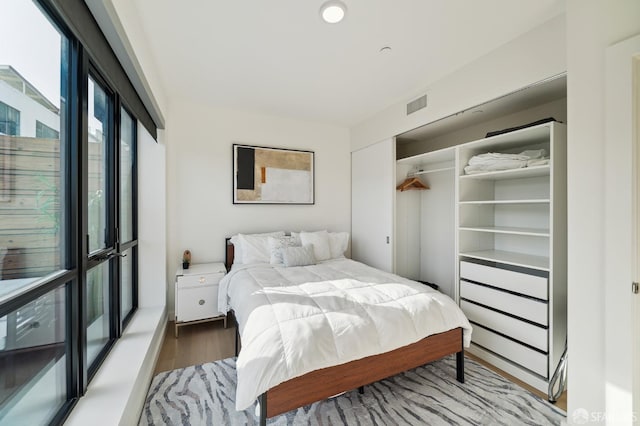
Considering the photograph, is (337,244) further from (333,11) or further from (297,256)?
(333,11)

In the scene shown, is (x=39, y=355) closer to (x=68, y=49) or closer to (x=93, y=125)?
(x=93, y=125)

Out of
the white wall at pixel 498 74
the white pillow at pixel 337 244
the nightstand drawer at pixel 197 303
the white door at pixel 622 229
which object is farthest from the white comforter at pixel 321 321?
the white wall at pixel 498 74

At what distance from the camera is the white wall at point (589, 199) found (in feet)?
4.59

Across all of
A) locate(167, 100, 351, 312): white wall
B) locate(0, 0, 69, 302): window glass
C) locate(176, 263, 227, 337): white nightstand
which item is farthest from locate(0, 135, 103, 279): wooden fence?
locate(167, 100, 351, 312): white wall

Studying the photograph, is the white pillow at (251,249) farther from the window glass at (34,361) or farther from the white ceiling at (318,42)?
the window glass at (34,361)

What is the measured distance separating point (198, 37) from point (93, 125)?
3.27 feet

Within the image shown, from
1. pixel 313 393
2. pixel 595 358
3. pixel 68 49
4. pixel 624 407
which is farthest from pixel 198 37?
pixel 624 407

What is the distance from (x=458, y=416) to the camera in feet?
5.55

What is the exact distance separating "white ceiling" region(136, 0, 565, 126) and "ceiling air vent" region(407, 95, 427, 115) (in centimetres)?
9

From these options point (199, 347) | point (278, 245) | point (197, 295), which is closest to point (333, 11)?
point (278, 245)

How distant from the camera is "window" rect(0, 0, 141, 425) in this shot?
36.4 inches

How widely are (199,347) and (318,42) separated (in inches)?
116

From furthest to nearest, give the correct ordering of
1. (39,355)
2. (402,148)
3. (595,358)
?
1. (402,148)
2. (595,358)
3. (39,355)

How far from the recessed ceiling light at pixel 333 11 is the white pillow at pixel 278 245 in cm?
221
